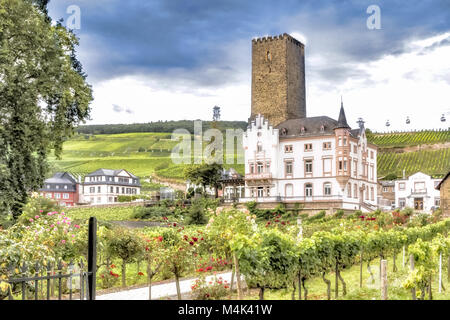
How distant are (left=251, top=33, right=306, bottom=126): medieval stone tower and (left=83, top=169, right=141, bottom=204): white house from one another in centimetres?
1697

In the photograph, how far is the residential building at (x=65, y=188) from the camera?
49.5 m

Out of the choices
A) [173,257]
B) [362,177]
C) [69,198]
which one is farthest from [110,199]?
[173,257]

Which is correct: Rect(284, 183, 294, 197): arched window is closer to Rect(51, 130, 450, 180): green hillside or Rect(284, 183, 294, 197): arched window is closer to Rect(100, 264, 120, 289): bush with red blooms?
Rect(51, 130, 450, 180): green hillside

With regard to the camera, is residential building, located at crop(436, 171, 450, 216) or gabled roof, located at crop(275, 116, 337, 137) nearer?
residential building, located at crop(436, 171, 450, 216)

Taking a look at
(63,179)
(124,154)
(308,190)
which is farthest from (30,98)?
(63,179)

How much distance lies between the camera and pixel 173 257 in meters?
12.7

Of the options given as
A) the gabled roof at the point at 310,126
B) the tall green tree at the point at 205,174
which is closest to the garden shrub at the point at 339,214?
the gabled roof at the point at 310,126

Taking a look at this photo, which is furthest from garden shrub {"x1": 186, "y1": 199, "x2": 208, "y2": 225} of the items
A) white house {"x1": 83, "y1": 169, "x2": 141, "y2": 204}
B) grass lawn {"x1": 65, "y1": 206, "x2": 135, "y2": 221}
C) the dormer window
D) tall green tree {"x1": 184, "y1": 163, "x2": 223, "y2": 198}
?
the dormer window

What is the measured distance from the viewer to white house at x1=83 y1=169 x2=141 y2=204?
46469 mm

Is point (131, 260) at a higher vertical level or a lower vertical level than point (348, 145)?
lower

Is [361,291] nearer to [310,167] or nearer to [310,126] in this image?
[310,167]

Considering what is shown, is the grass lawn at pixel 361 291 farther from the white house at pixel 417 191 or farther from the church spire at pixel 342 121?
the white house at pixel 417 191

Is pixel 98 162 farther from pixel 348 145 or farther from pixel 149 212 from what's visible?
pixel 348 145

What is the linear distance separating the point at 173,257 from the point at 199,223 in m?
24.0
